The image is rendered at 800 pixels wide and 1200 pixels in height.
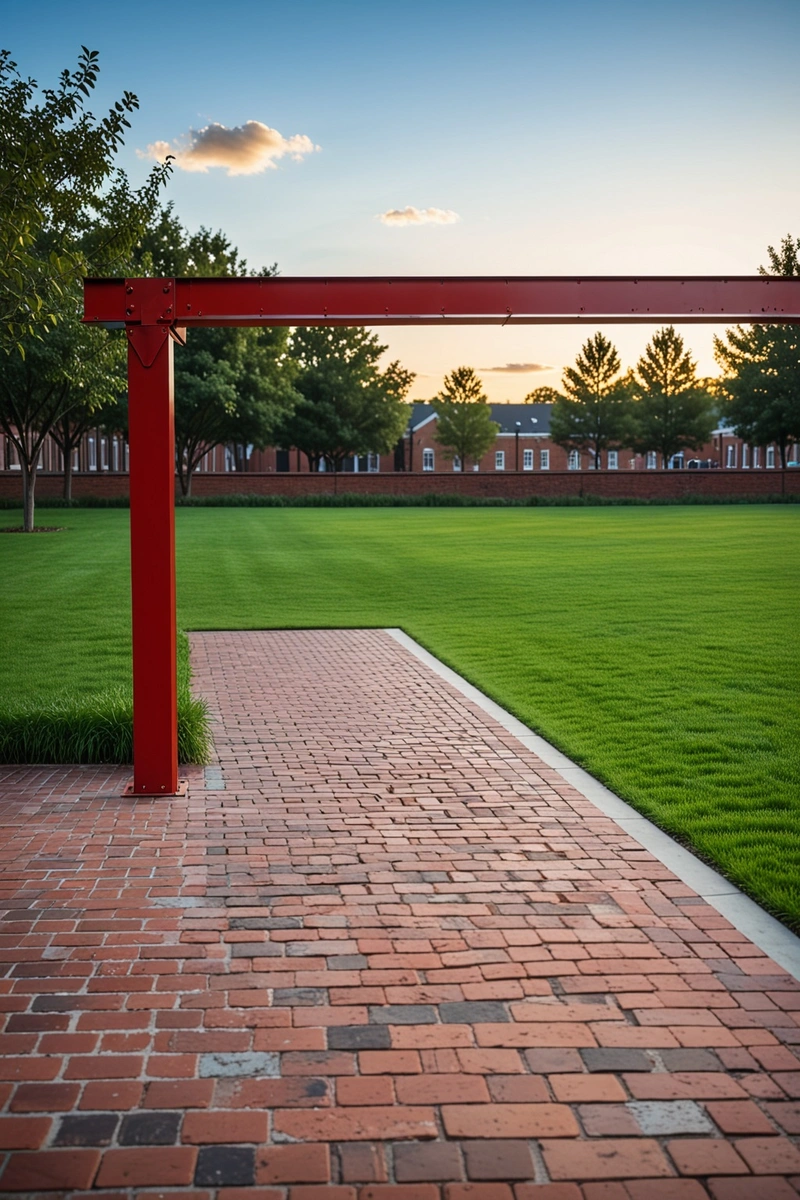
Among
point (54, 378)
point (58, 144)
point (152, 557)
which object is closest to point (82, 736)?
point (152, 557)

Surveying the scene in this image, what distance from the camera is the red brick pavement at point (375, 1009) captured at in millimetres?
2934

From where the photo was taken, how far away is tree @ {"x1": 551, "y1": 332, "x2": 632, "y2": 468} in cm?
6519

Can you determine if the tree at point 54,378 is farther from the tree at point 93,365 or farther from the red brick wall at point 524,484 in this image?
the red brick wall at point 524,484

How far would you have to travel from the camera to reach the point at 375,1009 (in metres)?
3.82

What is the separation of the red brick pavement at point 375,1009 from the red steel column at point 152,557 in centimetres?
35

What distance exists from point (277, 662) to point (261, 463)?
7208 centimetres

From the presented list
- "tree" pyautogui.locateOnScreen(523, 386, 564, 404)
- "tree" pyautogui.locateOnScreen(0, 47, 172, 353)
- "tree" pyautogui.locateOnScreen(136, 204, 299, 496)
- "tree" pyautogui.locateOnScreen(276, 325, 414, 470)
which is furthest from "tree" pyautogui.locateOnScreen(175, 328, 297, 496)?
"tree" pyautogui.locateOnScreen(523, 386, 564, 404)

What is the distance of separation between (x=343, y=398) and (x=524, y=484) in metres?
16.4

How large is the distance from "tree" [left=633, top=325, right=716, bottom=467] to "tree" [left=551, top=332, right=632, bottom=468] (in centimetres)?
113

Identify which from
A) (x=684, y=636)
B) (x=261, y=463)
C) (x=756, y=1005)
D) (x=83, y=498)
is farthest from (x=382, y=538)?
(x=261, y=463)

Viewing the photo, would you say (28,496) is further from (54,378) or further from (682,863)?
(682,863)

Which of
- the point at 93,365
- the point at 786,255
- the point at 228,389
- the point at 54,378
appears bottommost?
the point at 54,378

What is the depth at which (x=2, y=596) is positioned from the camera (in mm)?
16828

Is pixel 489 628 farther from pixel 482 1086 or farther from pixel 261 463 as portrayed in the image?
pixel 261 463
